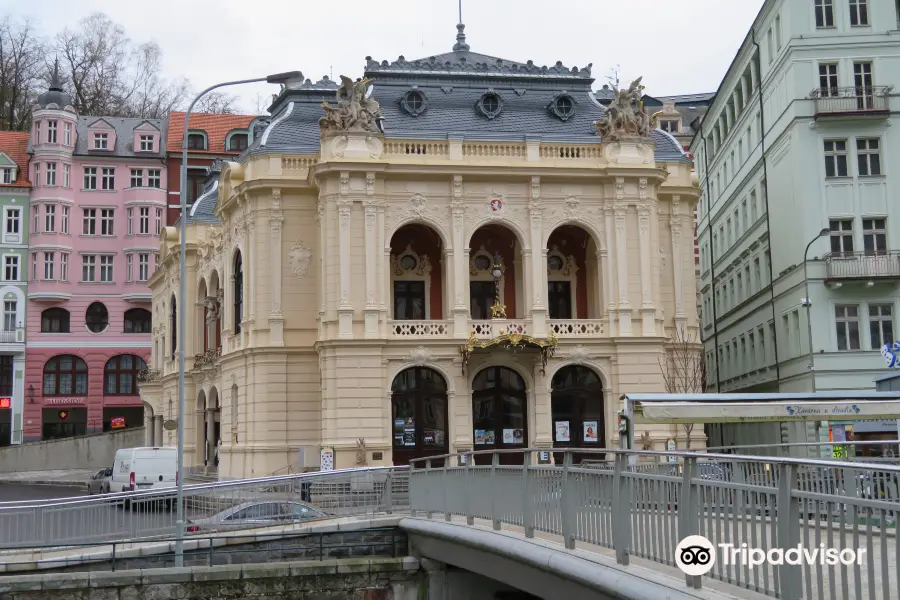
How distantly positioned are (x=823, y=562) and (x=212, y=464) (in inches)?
1749

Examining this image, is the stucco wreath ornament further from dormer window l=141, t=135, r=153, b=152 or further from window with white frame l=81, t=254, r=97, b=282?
dormer window l=141, t=135, r=153, b=152

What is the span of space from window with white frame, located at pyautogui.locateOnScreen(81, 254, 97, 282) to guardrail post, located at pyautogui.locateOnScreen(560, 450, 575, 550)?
6871cm

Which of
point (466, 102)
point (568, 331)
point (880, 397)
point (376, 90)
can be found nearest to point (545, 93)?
point (466, 102)

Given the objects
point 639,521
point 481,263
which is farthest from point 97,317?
point 639,521

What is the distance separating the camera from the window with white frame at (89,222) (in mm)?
77562

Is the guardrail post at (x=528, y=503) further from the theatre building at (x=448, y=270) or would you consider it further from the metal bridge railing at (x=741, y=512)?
the theatre building at (x=448, y=270)

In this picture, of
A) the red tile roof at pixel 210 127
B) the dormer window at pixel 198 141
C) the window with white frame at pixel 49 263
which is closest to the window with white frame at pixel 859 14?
the red tile roof at pixel 210 127

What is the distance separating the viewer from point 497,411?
42.0 m

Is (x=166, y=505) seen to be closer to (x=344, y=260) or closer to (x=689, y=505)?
(x=689, y=505)

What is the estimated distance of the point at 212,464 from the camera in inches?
1986

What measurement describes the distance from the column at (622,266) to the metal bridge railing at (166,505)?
725 inches

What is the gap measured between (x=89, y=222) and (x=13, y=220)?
15.9 ft

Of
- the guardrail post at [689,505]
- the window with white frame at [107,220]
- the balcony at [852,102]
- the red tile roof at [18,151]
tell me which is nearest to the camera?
the guardrail post at [689,505]

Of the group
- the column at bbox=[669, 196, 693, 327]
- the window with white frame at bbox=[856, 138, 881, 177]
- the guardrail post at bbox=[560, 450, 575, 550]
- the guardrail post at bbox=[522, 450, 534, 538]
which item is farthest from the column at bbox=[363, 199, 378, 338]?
the guardrail post at bbox=[560, 450, 575, 550]
